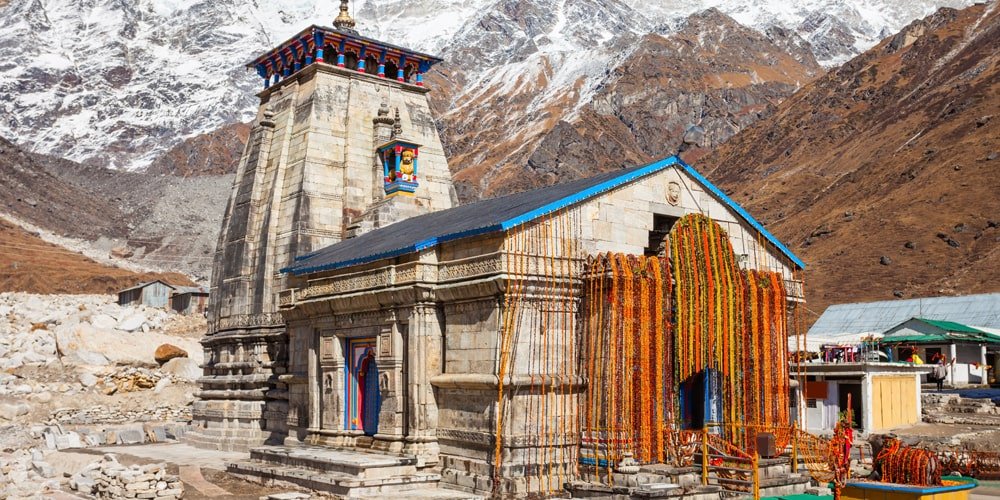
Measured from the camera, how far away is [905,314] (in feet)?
173

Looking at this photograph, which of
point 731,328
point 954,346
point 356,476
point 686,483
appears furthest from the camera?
point 954,346

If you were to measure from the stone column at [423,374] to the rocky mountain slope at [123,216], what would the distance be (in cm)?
8364

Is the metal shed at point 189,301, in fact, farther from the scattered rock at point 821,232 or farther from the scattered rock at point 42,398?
the scattered rock at point 821,232

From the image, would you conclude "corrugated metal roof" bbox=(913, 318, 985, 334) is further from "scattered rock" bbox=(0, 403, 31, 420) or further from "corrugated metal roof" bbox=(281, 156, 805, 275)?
"scattered rock" bbox=(0, 403, 31, 420)

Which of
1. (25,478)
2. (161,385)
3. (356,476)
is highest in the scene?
(161,385)

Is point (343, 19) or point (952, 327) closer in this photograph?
point (343, 19)

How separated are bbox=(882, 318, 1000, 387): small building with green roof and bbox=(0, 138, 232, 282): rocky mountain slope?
75.6m

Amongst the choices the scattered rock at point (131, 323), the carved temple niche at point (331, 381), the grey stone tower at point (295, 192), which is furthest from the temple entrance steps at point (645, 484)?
the scattered rock at point (131, 323)

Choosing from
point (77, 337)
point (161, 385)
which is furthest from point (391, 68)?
point (77, 337)

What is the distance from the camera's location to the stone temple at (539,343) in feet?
66.4

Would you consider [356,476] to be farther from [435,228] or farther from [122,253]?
[122,253]

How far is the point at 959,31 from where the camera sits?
427 feet

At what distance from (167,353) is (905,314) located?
38.1 m

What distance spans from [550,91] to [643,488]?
18319 centimetres
